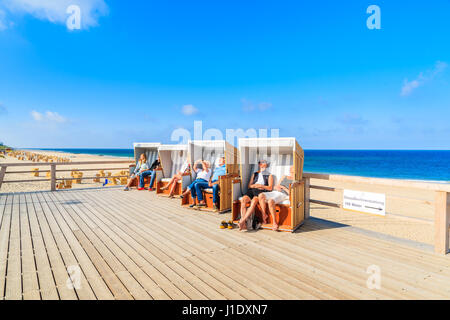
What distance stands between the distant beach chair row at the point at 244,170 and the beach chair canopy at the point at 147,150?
1.08 meters

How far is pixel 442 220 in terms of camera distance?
2996 millimetres

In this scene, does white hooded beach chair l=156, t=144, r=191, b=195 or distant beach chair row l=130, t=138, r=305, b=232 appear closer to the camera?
distant beach chair row l=130, t=138, r=305, b=232

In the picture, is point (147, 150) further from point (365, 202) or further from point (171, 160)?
point (365, 202)

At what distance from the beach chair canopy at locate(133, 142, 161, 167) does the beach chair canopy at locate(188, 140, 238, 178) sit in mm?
2371

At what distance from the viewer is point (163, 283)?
7.58 ft

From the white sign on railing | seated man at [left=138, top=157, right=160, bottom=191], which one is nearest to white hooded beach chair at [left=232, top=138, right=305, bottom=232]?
the white sign on railing

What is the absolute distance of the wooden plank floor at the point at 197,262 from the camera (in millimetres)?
2184

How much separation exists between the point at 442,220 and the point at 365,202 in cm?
84

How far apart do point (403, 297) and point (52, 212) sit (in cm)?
589

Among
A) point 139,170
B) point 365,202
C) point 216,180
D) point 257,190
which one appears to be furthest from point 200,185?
point 139,170

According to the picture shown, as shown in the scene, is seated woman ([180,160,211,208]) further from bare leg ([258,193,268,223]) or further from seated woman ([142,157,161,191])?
seated woman ([142,157,161,191])

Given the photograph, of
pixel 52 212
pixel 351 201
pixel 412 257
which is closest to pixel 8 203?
pixel 52 212

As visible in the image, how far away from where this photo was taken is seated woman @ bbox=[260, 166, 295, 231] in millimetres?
3931
